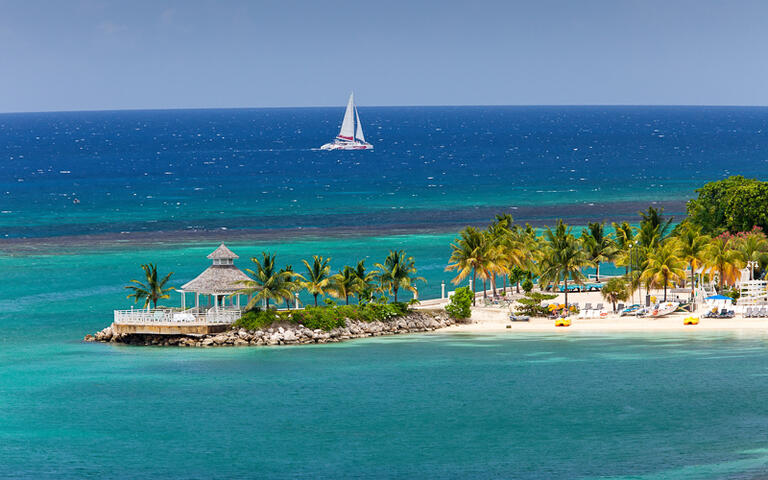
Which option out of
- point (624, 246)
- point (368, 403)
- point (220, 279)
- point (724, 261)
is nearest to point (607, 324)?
point (724, 261)

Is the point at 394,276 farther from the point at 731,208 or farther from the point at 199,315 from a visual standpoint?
the point at 731,208

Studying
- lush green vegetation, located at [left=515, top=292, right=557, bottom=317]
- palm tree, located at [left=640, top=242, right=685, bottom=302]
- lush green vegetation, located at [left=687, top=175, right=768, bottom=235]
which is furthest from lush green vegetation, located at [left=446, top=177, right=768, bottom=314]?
lush green vegetation, located at [left=687, top=175, right=768, bottom=235]

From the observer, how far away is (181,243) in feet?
403

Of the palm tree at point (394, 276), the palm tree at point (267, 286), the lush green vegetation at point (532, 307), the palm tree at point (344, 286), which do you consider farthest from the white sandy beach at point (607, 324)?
the palm tree at point (267, 286)

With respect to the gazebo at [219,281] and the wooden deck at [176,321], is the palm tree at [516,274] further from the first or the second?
the wooden deck at [176,321]

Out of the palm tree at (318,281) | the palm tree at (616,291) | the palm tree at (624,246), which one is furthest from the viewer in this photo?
the palm tree at (624,246)

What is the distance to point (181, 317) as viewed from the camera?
74.4m

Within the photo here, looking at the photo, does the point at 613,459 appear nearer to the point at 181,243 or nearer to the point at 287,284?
the point at 287,284

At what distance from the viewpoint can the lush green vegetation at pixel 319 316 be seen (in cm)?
7456

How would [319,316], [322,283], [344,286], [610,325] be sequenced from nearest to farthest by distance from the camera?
1. [319,316]
2. [322,283]
3. [610,325]
4. [344,286]

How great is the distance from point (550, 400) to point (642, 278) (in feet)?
69.4

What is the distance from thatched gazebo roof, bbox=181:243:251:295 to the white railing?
164cm

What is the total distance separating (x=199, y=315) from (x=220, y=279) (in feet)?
9.54

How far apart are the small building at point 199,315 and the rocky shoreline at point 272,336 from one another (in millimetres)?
502
